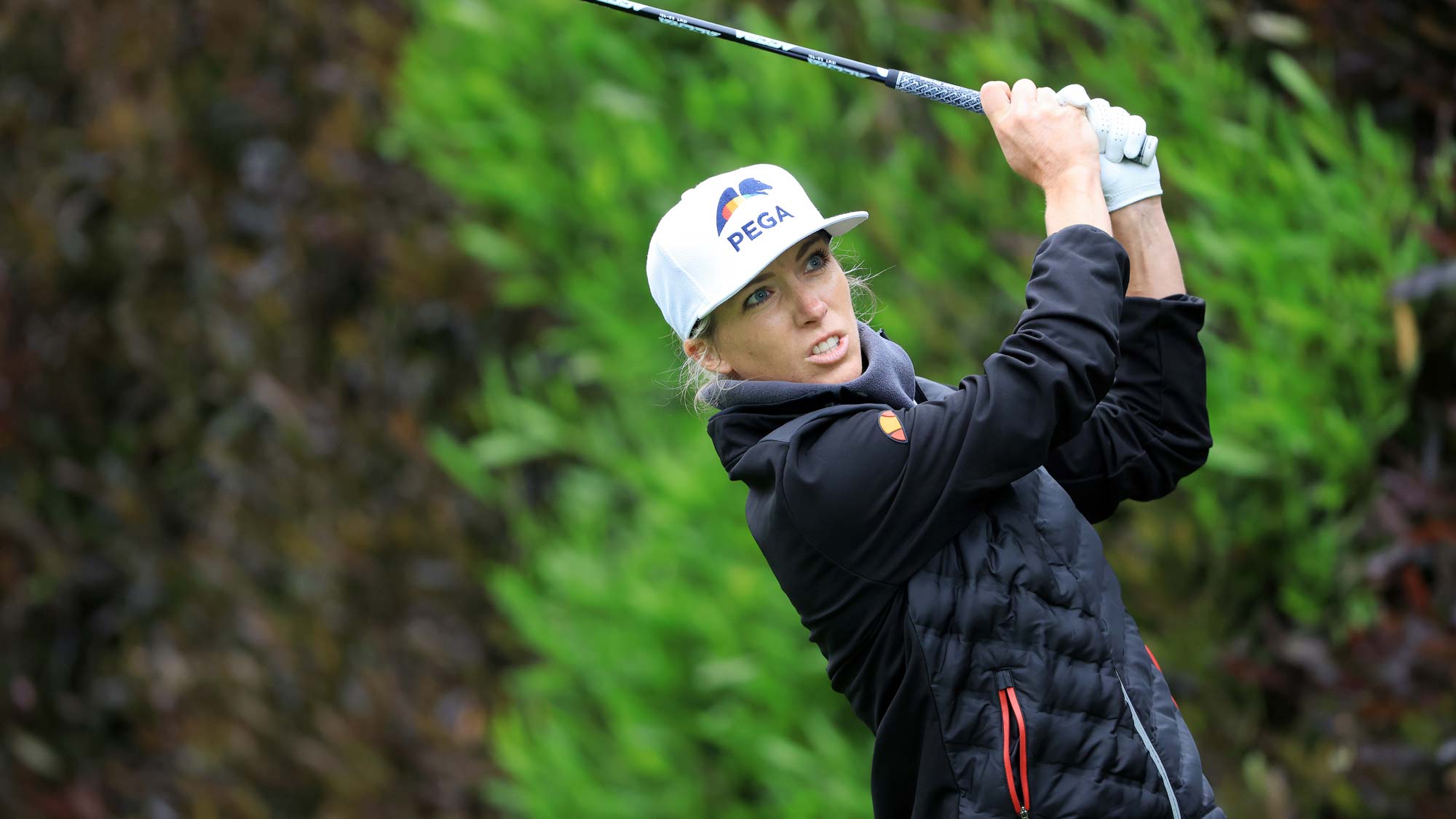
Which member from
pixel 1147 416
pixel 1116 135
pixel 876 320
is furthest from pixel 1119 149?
pixel 876 320

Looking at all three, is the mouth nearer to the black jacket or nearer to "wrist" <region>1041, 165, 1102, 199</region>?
the black jacket

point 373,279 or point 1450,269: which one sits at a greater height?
point 373,279

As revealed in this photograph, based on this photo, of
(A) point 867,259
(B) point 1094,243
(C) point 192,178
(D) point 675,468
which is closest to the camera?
(B) point 1094,243

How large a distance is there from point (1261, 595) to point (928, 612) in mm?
1718

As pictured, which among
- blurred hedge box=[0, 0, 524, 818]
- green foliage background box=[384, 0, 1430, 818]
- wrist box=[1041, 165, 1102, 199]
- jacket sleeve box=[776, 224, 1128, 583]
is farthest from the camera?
blurred hedge box=[0, 0, 524, 818]

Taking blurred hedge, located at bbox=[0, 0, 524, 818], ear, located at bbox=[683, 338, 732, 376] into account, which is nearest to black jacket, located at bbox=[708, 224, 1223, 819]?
ear, located at bbox=[683, 338, 732, 376]

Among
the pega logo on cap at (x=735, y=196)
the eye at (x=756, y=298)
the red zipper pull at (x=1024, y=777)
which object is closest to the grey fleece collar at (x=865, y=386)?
the eye at (x=756, y=298)

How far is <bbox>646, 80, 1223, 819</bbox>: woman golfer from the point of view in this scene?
1.87 m

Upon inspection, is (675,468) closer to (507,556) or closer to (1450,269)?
(507,556)

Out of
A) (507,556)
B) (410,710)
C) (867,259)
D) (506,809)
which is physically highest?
(867,259)

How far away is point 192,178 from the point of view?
611cm

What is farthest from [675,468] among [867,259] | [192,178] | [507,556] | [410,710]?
[192,178]

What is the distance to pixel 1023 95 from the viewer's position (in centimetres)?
204

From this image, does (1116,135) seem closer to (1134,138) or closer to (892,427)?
(1134,138)
